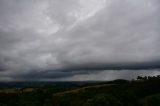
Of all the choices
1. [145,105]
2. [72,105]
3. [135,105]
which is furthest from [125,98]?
[72,105]

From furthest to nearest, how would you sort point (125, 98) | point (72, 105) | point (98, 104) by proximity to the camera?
1. point (72, 105)
2. point (125, 98)
3. point (98, 104)

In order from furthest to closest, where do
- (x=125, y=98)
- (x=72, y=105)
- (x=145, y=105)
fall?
(x=72, y=105)
(x=145, y=105)
(x=125, y=98)

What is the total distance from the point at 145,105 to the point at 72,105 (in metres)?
56.2

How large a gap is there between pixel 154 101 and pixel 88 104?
219 ft

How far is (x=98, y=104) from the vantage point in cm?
12150

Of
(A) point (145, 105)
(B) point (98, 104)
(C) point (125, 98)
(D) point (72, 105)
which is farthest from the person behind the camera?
(D) point (72, 105)

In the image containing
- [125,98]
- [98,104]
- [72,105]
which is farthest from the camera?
[72,105]

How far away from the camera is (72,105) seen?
7776 inches

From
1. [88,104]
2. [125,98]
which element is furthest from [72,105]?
[88,104]

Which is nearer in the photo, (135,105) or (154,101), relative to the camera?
(135,105)

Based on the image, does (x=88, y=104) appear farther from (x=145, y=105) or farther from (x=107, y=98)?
(x=145, y=105)

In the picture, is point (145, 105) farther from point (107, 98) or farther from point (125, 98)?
Answer: point (107, 98)

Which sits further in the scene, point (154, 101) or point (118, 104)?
point (154, 101)

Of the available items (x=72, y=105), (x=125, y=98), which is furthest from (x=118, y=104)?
(x=72, y=105)
